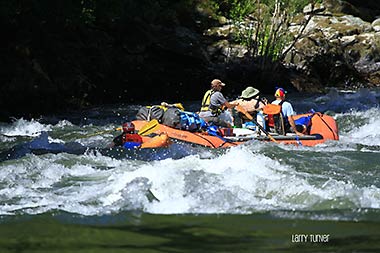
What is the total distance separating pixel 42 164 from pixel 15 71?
7.40 metres

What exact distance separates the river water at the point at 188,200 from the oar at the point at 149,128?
50 cm

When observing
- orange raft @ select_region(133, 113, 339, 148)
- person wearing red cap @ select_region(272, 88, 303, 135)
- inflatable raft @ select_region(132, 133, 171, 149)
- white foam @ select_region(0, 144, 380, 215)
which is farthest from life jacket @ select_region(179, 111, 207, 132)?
white foam @ select_region(0, 144, 380, 215)

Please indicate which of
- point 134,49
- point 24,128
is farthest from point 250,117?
point 134,49

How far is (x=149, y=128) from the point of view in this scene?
34.3ft

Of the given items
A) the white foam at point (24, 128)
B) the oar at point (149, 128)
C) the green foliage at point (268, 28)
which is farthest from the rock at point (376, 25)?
the oar at point (149, 128)

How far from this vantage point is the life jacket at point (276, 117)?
11211mm

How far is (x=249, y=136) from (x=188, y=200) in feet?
15.6

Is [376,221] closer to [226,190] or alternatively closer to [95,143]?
[226,190]

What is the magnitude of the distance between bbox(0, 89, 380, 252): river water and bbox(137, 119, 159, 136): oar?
0.50 m

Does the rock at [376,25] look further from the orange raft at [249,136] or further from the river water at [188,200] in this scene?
the river water at [188,200]

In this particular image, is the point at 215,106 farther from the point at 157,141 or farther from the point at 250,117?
the point at 157,141

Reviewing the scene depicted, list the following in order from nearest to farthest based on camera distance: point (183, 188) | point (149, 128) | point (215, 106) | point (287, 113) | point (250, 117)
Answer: point (183, 188)
point (149, 128)
point (250, 117)
point (287, 113)
point (215, 106)

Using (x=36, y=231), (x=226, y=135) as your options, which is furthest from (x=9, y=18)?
(x=36, y=231)

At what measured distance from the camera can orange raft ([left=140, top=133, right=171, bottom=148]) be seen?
32.7ft
